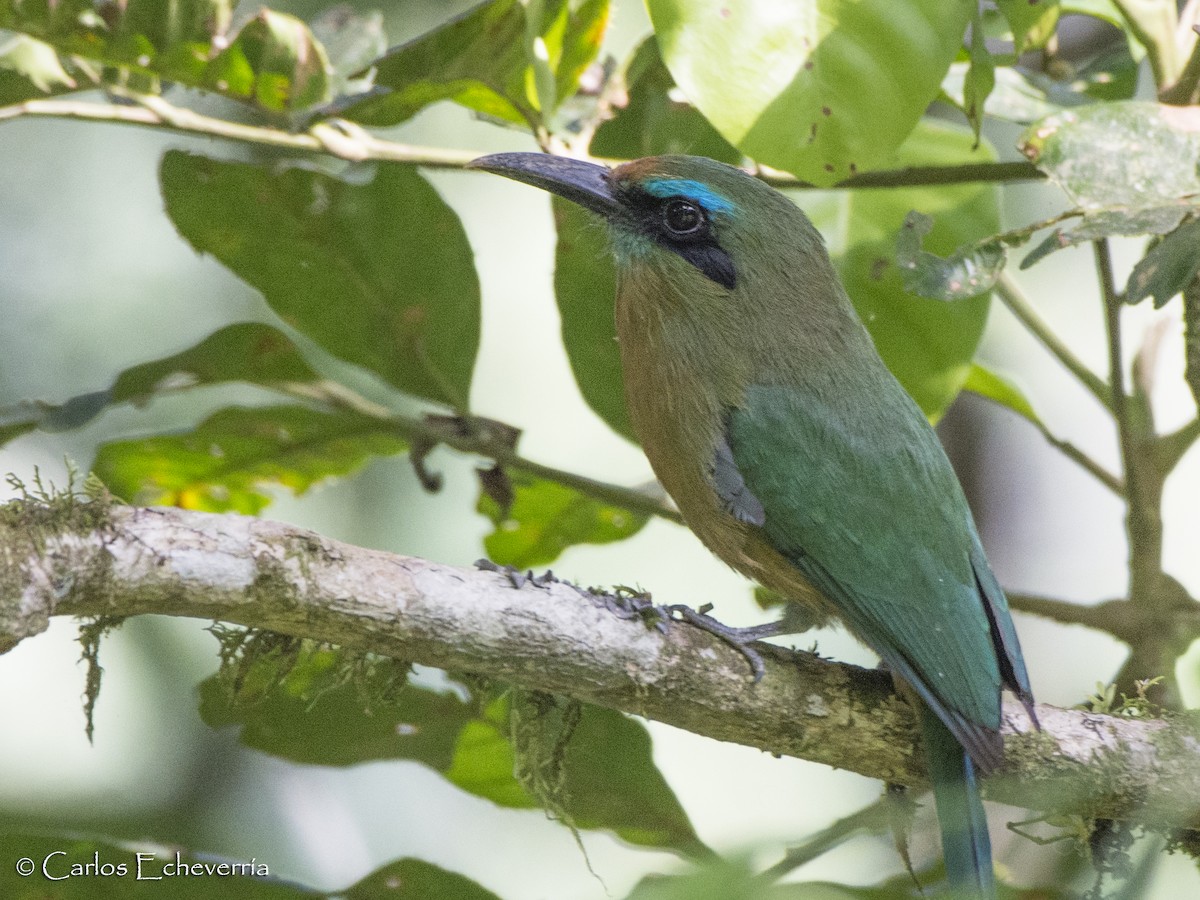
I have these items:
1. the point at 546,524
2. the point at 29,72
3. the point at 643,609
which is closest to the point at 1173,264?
the point at 643,609

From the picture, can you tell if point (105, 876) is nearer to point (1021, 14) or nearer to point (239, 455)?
point (239, 455)

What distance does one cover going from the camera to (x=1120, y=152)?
2.65 m

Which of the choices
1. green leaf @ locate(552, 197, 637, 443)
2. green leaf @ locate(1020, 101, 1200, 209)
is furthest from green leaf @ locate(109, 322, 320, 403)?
green leaf @ locate(1020, 101, 1200, 209)

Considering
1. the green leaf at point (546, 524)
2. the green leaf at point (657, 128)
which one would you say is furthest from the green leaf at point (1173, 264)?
the green leaf at point (546, 524)

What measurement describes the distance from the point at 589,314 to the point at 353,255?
0.60 metres

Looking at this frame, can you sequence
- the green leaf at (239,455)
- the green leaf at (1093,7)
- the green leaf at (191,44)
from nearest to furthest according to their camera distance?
1. the green leaf at (191,44)
2. the green leaf at (239,455)
3. the green leaf at (1093,7)

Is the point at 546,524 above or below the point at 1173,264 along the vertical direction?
below

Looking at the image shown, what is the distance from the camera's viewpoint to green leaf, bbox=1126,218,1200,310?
252 centimetres

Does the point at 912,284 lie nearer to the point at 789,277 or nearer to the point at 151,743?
the point at 789,277

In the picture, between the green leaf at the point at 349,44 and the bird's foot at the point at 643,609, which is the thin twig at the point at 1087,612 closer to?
the bird's foot at the point at 643,609

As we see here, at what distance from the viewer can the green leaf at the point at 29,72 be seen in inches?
116

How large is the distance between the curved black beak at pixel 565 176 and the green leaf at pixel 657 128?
11.9 inches

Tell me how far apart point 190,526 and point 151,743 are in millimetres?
2685

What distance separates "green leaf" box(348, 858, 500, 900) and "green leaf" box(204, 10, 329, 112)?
64.9 inches
